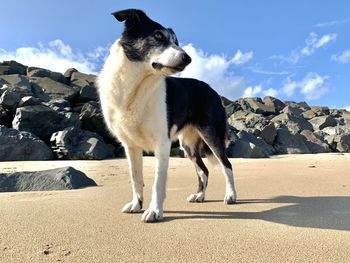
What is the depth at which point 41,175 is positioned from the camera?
5609mm

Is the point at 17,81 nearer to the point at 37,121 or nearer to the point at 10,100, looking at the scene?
the point at 10,100

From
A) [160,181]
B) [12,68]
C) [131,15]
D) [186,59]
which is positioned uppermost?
[12,68]

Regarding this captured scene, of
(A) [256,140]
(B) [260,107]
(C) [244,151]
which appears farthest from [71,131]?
(B) [260,107]

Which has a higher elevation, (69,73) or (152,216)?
(69,73)

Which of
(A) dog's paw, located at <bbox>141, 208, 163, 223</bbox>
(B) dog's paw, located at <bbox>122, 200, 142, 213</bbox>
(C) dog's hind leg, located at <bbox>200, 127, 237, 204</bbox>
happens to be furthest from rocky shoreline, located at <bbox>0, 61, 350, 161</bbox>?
(A) dog's paw, located at <bbox>141, 208, 163, 223</bbox>

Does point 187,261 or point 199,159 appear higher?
point 199,159

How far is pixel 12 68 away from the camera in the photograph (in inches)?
1037

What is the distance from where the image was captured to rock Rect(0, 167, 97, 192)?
17.7 ft

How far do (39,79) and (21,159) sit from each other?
1173 cm

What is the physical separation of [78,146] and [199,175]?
7.21 meters

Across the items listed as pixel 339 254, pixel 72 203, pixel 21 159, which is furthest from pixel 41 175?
pixel 21 159

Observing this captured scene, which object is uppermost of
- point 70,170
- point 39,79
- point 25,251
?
point 39,79

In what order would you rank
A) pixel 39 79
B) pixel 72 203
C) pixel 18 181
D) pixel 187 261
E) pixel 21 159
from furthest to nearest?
pixel 39 79
pixel 21 159
pixel 18 181
pixel 72 203
pixel 187 261

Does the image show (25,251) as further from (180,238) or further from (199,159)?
(199,159)
